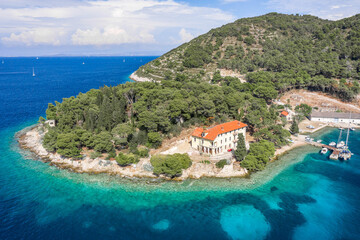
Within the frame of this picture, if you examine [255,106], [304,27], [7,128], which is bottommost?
[7,128]

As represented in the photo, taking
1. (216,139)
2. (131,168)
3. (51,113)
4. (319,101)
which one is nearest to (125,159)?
(131,168)

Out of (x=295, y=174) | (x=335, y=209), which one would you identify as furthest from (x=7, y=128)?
(x=335, y=209)

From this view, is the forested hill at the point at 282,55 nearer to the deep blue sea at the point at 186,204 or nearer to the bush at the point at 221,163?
the deep blue sea at the point at 186,204

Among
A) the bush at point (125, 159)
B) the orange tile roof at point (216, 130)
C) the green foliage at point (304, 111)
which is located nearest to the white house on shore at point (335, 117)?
the green foliage at point (304, 111)

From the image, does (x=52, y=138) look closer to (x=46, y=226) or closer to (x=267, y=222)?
(x=46, y=226)

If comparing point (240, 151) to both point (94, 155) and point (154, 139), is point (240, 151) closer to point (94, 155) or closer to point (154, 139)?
point (154, 139)

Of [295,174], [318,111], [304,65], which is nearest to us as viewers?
[295,174]

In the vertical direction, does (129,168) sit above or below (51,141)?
below

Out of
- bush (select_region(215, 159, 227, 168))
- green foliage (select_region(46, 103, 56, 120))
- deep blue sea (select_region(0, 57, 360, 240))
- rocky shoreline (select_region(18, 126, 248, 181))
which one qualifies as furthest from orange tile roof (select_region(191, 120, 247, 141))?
green foliage (select_region(46, 103, 56, 120))
